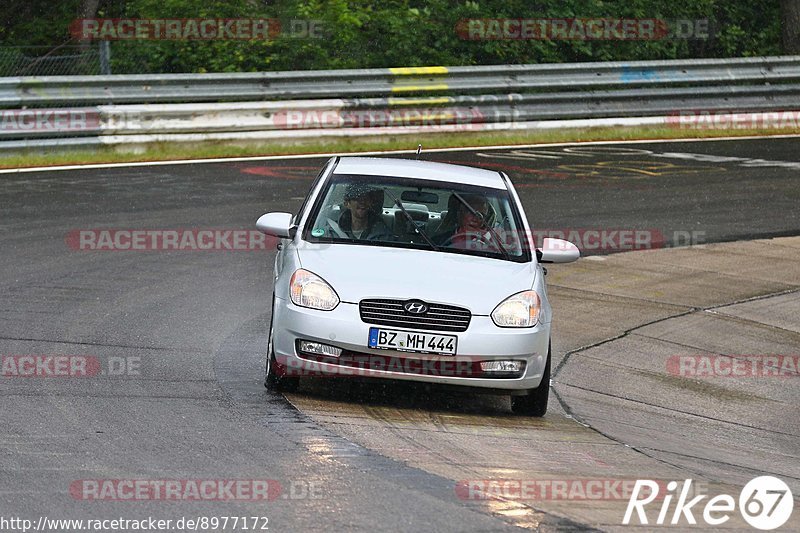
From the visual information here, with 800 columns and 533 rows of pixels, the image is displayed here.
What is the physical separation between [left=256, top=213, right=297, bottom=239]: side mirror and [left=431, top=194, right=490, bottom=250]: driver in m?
0.98

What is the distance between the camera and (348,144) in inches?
835

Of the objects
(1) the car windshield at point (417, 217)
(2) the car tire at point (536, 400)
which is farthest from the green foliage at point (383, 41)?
(2) the car tire at point (536, 400)

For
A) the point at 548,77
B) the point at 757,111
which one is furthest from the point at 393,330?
the point at 757,111

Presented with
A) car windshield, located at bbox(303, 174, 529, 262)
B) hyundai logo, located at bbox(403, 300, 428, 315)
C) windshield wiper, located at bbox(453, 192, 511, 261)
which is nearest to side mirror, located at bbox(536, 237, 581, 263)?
car windshield, located at bbox(303, 174, 529, 262)

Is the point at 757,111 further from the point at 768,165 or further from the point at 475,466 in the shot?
the point at 475,466

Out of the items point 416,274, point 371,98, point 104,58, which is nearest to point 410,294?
point 416,274

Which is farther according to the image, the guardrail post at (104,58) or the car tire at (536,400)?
the guardrail post at (104,58)

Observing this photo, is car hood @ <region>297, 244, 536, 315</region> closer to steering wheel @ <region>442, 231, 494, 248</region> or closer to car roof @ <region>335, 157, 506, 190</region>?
steering wheel @ <region>442, 231, 494, 248</region>

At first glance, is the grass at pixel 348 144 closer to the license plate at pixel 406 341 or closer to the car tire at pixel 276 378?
the car tire at pixel 276 378

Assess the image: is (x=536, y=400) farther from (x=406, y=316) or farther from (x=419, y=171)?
(x=419, y=171)

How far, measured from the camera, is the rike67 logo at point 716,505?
252 inches

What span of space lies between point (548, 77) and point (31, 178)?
32.1 feet

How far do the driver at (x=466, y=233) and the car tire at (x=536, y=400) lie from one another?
100 cm

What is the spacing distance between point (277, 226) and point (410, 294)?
4.56 feet
